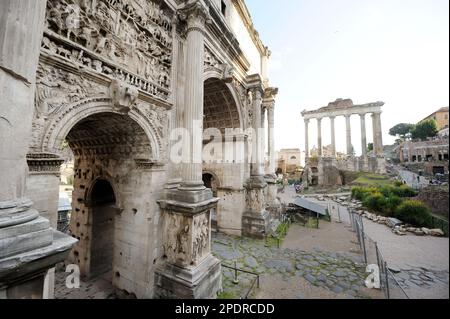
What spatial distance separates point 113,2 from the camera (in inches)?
166

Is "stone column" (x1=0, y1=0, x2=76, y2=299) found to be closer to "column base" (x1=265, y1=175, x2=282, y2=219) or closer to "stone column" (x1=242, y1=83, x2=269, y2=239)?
"stone column" (x1=242, y1=83, x2=269, y2=239)

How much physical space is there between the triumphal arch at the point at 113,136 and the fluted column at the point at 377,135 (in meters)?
36.7

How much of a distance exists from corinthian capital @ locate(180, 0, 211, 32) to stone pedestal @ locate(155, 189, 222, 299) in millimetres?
4864

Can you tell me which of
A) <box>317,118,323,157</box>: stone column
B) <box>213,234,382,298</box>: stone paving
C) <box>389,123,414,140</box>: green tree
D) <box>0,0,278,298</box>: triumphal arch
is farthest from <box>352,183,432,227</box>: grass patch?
<box>389,123,414,140</box>: green tree

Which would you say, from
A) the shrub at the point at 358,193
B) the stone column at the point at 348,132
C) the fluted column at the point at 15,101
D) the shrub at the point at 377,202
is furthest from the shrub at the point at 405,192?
the stone column at the point at 348,132

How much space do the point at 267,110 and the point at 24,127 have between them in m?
13.9

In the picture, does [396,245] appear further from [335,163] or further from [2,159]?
[335,163]

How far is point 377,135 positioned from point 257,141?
115ft

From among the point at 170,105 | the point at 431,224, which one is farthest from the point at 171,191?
the point at 431,224

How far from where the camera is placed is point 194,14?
18.6 feet

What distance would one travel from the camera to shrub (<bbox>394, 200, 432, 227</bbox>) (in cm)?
1012

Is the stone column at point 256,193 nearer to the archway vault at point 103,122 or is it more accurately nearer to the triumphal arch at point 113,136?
the triumphal arch at point 113,136
